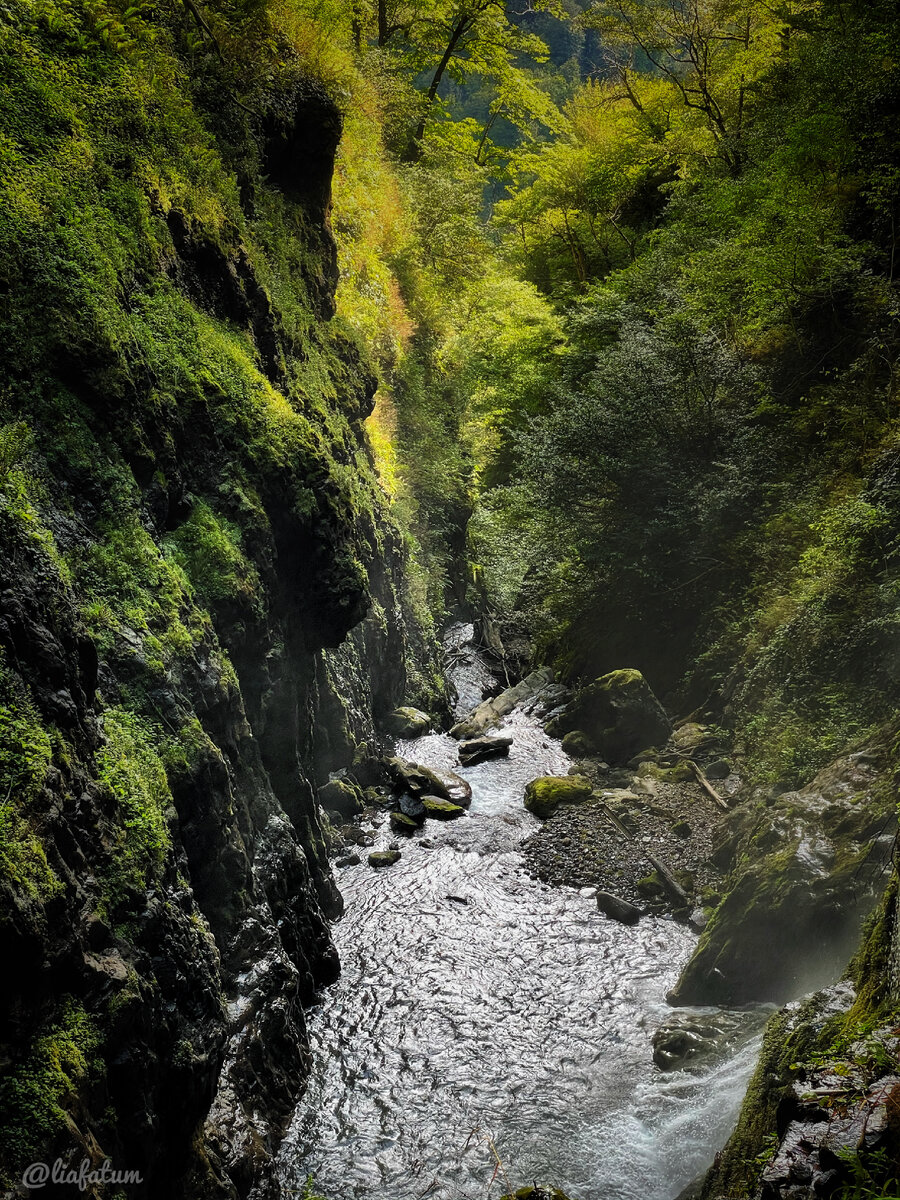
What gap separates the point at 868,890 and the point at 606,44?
34888mm

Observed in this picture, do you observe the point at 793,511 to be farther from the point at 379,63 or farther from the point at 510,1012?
the point at 379,63

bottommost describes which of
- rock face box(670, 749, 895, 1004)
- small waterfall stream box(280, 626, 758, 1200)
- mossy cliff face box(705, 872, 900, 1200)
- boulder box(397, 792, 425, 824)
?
boulder box(397, 792, 425, 824)

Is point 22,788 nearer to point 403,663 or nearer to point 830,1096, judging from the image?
point 830,1096

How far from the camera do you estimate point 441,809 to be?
53.2 feet

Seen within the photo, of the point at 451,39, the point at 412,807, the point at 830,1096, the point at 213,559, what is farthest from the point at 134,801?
the point at 451,39

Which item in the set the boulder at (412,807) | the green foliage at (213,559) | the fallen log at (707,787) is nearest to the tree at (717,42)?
the fallen log at (707,787)

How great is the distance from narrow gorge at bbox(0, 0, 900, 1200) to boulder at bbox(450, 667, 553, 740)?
0.19 metres

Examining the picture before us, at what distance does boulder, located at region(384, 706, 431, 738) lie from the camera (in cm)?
1962

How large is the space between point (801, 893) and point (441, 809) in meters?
8.29

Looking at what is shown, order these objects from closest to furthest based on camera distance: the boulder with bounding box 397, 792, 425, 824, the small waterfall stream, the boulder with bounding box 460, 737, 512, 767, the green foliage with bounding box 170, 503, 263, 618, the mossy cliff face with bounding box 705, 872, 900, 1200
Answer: the mossy cliff face with bounding box 705, 872, 900, 1200 → the small waterfall stream → the green foliage with bounding box 170, 503, 263, 618 → the boulder with bounding box 397, 792, 425, 824 → the boulder with bounding box 460, 737, 512, 767

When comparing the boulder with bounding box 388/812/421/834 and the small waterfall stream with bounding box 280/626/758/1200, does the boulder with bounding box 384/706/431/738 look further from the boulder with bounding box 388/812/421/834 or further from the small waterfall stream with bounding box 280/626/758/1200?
the small waterfall stream with bounding box 280/626/758/1200

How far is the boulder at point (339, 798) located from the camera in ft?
49.8

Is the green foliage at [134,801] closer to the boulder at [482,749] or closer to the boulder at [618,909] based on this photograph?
the boulder at [618,909]

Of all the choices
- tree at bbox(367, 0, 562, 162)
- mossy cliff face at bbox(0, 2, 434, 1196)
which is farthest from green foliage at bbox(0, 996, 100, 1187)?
tree at bbox(367, 0, 562, 162)
